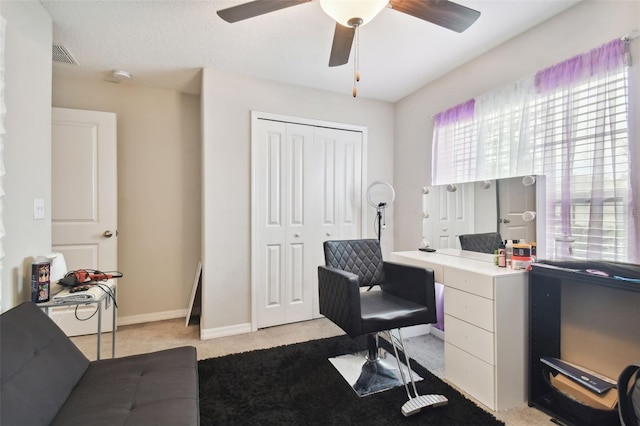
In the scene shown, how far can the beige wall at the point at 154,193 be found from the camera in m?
3.00

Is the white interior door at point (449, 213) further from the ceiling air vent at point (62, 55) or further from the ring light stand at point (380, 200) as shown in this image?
the ceiling air vent at point (62, 55)

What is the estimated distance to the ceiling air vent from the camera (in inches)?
89.9

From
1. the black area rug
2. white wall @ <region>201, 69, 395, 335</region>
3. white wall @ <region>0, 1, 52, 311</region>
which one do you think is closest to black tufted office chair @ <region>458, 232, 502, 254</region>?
the black area rug

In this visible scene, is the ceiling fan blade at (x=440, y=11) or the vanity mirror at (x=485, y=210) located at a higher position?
the ceiling fan blade at (x=440, y=11)

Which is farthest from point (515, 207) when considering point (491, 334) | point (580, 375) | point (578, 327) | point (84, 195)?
point (84, 195)

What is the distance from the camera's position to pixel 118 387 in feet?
4.05

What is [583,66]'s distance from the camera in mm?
1751

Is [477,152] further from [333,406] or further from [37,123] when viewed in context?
[37,123]

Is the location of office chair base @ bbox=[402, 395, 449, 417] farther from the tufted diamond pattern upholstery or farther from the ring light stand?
the ring light stand

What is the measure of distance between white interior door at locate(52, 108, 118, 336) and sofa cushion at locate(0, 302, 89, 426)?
1.63 m

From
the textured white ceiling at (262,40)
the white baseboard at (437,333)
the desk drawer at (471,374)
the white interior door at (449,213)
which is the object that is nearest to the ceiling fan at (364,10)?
the textured white ceiling at (262,40)

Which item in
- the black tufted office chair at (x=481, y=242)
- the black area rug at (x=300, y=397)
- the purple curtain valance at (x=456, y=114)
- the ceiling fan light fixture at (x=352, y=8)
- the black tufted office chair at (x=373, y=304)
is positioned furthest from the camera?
the purple curtain valance at (x=456, y=114)

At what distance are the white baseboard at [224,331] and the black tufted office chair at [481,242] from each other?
81.5 inches

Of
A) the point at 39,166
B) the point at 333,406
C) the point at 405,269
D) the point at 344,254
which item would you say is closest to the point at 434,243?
the point at 405,269
